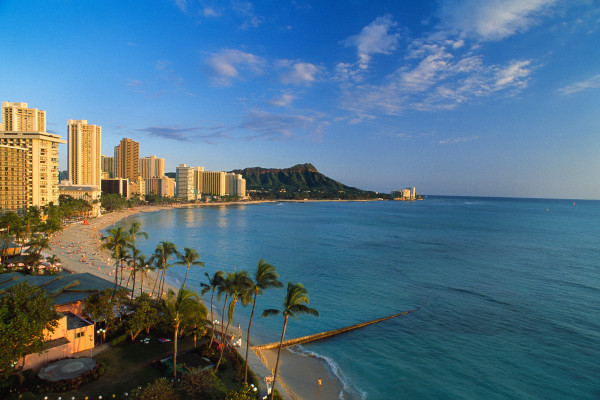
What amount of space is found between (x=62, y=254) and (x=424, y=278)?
57529 millimetres

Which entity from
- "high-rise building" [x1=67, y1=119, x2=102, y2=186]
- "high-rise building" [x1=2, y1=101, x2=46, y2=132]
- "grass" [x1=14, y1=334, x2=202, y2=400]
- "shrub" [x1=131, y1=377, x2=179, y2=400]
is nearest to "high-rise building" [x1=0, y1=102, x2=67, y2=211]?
"high-rise building" [x1=2, y1=101, x2=46, y2=132]

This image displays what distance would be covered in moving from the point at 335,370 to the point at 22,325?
1811 cm

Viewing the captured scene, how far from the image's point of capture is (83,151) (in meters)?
156

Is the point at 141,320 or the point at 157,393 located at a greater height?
the point at 141,320

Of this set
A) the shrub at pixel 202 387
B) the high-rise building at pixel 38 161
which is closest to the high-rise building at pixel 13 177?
the high-rise building at pixel 38 161

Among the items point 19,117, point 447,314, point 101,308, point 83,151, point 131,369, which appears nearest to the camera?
point 131,369

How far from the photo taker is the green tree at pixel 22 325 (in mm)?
14664

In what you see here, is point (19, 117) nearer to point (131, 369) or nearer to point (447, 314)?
point (131, 369)

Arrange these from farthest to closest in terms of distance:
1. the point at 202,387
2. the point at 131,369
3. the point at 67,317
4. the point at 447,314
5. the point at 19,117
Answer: the point at 19,117, the point at 447,314, the point at 67,317, the point at 131,369, the point at 202,387

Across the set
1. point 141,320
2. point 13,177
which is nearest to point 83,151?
point 13,177

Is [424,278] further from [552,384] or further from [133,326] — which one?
[133,326]

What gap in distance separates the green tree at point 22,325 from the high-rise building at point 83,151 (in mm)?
166021

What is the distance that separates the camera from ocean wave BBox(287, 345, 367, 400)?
20.0 metres

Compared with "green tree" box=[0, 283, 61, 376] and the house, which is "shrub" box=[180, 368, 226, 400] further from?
the house
